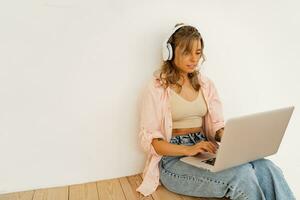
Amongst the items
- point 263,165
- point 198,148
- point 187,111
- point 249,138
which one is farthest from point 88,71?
point 263,165

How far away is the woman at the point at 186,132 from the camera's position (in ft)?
4.29

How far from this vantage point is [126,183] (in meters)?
1.56

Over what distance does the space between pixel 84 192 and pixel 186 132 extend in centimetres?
53

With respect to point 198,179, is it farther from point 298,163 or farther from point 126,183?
point 298,163

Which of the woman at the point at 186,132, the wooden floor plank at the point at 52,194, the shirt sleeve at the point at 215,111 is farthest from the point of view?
the shirt sleeve at the point at 215,111

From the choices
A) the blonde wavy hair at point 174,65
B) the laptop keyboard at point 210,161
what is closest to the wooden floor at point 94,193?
the laptop keyboard at point 210,161

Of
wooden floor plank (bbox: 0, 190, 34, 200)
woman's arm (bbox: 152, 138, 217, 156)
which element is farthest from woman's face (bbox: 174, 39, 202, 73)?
wooden floor plank (bbox: 0, 190, 34, 200)

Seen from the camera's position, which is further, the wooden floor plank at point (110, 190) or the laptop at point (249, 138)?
the wooden floor plank at point (110, 190)

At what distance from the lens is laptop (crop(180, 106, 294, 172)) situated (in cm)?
118

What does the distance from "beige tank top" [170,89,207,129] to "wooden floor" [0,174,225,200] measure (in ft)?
1.03

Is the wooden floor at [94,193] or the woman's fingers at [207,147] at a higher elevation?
the woman's fingers at [207,147]

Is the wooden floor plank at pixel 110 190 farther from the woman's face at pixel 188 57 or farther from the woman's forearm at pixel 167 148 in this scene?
the woman's face at pixel 188 57

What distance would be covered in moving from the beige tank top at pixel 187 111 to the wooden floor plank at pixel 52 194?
0.57 metres

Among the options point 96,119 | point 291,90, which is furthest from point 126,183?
point 291,90
